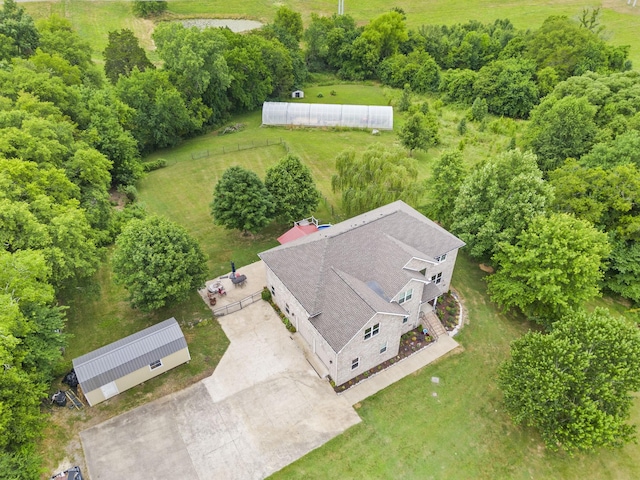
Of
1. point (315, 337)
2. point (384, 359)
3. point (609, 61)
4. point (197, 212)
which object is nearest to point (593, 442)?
point (384, 359)

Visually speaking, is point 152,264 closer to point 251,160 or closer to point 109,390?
point 109,390

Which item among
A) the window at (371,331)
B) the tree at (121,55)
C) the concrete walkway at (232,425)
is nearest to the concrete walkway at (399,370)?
the concrete walkway at (232,425)

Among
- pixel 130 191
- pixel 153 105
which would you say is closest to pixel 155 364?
pixel 130 191

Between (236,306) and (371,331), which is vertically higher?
(371,331)

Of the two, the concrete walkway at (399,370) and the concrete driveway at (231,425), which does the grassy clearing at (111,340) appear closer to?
the concrete driveway at (231,425)

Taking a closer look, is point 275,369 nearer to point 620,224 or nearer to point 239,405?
point 239,405

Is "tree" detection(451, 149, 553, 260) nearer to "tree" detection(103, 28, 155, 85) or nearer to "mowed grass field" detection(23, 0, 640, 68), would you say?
"tree" detection(103, 28, 155, 85)
